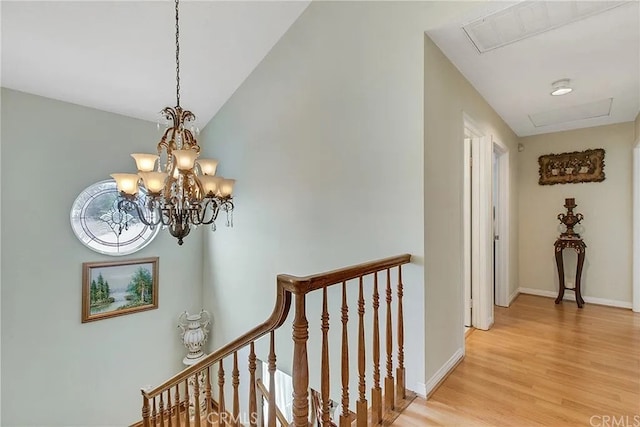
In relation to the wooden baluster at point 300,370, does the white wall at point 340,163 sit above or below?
above

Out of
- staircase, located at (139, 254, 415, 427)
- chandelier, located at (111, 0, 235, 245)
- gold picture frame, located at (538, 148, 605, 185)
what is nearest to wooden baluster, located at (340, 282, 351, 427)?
staircase, located at (139, 254, 415, 427)

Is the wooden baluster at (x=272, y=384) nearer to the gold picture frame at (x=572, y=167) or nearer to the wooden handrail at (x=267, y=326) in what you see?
the wooden handrail at (x=267, y=326)

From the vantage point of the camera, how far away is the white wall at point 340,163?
211 cm

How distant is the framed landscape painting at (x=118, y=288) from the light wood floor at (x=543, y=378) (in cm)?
324

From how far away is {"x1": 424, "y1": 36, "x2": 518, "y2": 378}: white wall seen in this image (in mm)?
2113

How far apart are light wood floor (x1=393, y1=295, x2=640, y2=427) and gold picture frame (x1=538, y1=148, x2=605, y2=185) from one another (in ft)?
5.92

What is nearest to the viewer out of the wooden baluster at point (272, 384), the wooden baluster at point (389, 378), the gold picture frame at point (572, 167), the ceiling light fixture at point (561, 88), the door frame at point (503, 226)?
the wooden baluster at point (272, 384)

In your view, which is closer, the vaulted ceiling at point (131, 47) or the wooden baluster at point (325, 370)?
the wooden baluster at point (325, 370)

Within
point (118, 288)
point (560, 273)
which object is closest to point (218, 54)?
point (118, 288)

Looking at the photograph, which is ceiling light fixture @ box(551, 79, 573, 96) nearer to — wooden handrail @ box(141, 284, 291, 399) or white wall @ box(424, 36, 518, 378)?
white wall @ box(424, 36, 518, 378)

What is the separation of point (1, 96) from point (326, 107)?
298 cm

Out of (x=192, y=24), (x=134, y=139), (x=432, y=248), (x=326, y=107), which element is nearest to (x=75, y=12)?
(x=192, y=24)

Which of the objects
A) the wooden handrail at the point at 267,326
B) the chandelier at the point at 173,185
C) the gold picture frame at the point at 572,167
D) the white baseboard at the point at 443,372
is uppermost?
the gold picture frame at the point at 572,167

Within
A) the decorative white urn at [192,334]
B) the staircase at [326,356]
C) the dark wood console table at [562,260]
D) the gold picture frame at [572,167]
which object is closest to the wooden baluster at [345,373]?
the staircase at [326,356]
